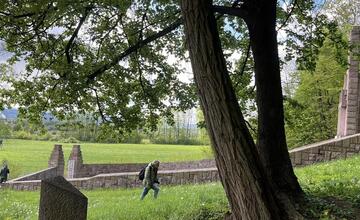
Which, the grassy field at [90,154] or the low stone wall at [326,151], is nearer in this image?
the low stone wall at [326,151]

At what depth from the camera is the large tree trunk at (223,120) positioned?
17.6 feet

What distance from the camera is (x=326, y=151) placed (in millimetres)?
18141

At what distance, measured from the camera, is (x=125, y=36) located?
40.0ft

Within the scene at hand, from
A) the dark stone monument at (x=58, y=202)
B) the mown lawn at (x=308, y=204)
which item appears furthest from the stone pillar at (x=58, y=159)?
the dark stone monument at (x=58, y=202)

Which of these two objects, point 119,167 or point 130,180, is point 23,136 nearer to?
point 119,167

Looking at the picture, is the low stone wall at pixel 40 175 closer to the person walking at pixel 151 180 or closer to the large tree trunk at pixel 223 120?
the person walking at pixel 151 180

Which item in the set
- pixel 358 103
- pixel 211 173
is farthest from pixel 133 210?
pixel 358 103

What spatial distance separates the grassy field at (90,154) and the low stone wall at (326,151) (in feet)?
83.8

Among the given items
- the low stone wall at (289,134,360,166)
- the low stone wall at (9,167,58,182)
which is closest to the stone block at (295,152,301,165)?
the low stone wall at (289,134,360,166)

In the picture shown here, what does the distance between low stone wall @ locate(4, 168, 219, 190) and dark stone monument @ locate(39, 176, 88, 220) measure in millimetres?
14820

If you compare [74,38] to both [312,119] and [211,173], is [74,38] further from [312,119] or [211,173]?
[312,119]

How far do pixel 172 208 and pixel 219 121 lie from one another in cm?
565

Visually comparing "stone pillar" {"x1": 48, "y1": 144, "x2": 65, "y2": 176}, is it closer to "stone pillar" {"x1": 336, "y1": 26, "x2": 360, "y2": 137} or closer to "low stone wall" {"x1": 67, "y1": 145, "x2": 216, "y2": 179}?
"low stone wall" {"x1": 67, "y1": 145, "x2": 216, "y2": 179}

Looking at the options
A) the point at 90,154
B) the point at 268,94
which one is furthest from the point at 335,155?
the point at 90,154
